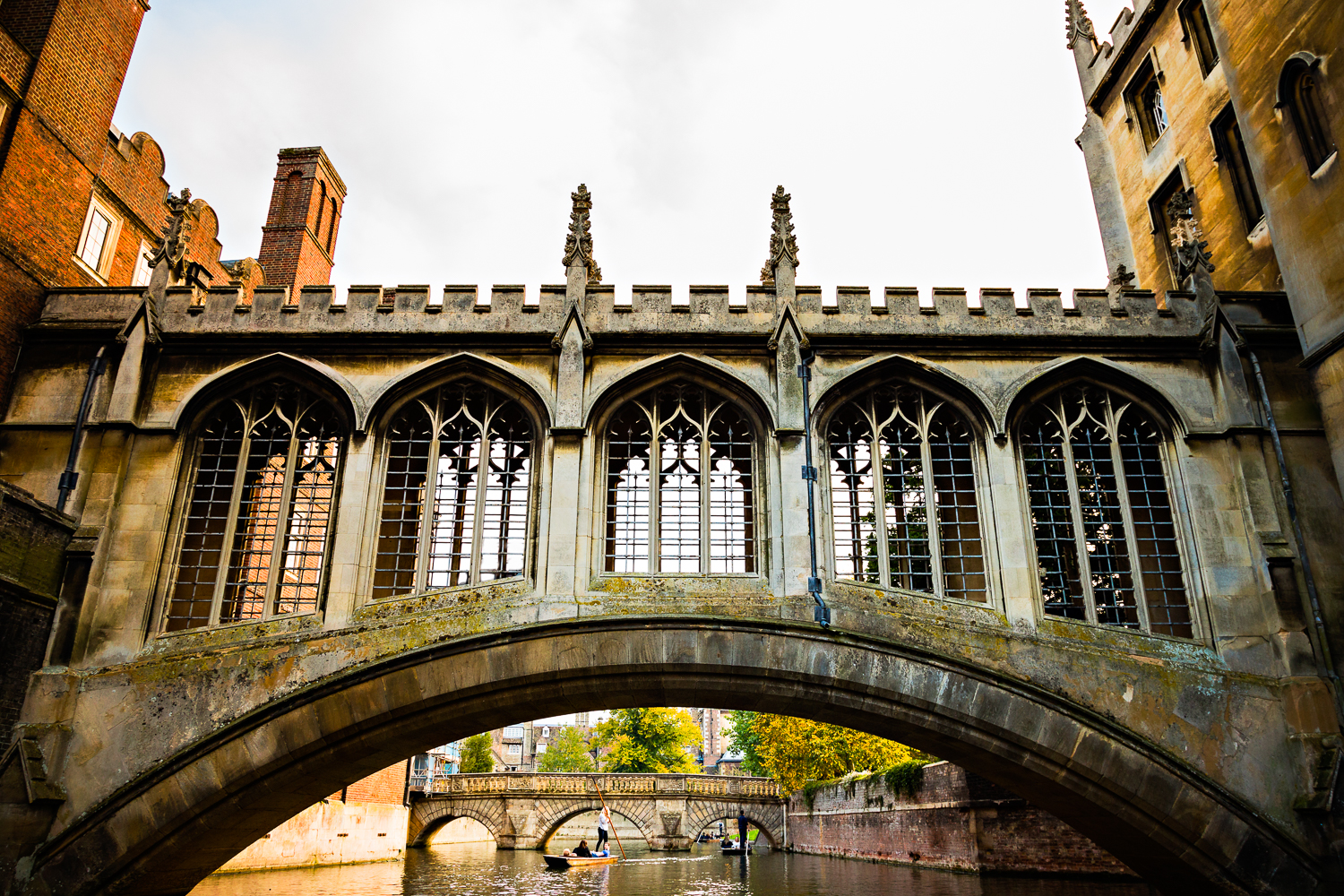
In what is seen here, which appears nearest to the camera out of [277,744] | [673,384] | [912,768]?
[277,744]

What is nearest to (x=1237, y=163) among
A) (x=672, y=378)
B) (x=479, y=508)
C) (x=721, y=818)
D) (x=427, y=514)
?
(x=672, y=378)

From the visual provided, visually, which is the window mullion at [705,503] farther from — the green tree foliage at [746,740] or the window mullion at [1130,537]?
the green tree foliage at [746,740]

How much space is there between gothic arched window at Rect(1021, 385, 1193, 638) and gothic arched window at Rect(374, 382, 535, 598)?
632 centimetres

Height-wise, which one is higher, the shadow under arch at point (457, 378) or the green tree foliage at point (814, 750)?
the shadow under arch at point (457, 378)

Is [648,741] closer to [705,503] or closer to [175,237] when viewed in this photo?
[705,503]

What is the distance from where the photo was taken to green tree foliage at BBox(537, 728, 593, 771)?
72.2 metres

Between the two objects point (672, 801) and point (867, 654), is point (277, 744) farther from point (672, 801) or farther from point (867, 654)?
point (672, 801)

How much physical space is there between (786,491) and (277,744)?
6277 millimetres

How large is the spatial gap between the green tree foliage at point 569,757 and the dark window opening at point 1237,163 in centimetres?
6420

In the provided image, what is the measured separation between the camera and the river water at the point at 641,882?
54.7 ft

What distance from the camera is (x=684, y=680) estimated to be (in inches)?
437

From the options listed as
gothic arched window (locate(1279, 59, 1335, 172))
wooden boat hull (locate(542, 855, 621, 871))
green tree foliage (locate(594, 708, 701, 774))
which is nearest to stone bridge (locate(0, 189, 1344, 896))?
gothic arched window (locate(1279, 59, 1335, 172))

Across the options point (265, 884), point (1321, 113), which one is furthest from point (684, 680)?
point (265, 884)

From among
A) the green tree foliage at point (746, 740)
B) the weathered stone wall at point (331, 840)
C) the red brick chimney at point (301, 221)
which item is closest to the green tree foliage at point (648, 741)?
the green tree foliage at point (746, 740)
